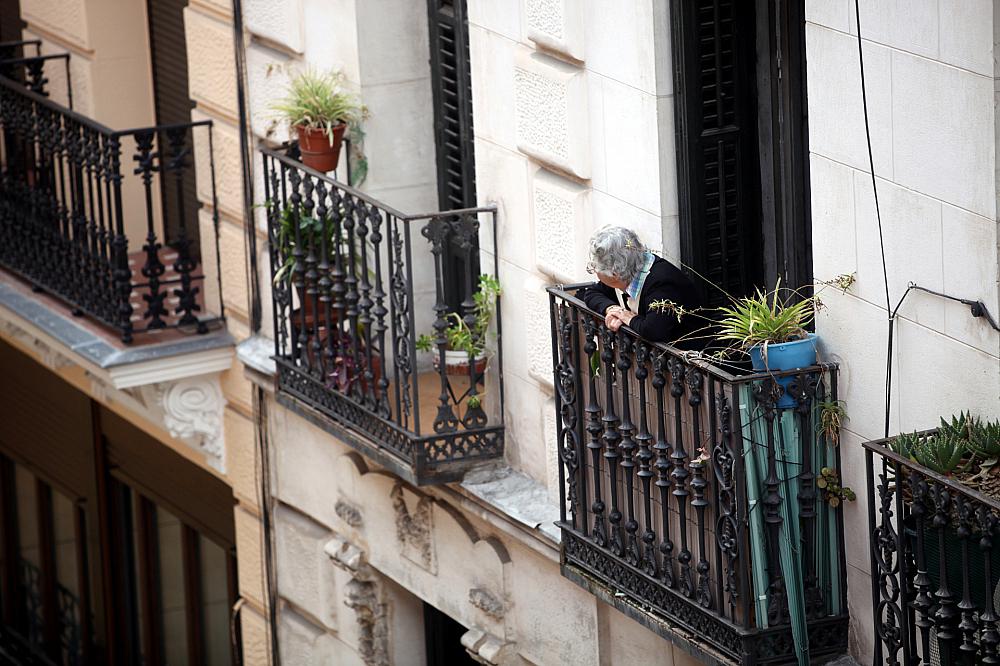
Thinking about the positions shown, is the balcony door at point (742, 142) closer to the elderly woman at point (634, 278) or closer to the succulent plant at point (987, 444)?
the elderly woman at point (634, 278)

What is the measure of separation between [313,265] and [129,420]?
433 cm

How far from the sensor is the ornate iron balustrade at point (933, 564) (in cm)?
642

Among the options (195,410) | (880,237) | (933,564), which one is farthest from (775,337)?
(195,410)

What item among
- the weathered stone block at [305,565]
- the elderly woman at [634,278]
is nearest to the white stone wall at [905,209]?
the elderly woman at [634,278]

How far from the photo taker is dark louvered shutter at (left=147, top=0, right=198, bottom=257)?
12828mm

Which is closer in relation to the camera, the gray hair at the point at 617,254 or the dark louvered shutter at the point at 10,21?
the gray hair at the point at 617,254

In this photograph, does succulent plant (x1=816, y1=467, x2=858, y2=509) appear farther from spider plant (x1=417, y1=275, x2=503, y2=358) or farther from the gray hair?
spider plant (x1=417, y1=275, x2=503, y2=358)

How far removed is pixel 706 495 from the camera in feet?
25.1

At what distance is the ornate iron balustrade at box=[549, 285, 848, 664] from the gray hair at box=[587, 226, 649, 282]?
24 centimetres

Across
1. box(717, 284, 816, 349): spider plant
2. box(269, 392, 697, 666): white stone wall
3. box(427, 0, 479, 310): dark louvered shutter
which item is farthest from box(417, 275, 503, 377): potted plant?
box(717, 284, 816, 349): spider plant

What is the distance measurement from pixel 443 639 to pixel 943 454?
215 inches

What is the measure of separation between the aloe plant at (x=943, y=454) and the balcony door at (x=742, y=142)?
1495 mm

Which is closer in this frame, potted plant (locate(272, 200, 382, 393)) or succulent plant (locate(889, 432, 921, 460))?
succulent plant (locate(889, 432, 921, 460))

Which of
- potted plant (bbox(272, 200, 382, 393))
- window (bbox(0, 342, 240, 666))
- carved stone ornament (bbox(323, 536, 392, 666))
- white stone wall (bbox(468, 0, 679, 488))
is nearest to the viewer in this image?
white stone wall (bbox(468, 0, 679, 488))
